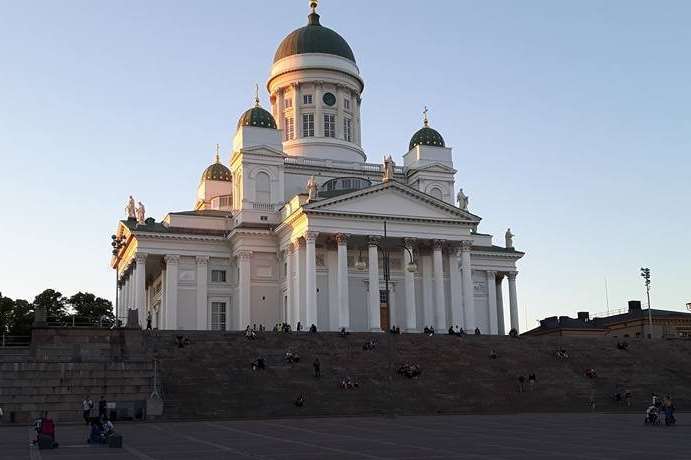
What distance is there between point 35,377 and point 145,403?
5.51m

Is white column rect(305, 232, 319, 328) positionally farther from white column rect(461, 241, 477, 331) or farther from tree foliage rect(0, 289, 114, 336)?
tree foliage rect(0, 289, 114, 336)

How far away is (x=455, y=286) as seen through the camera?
6988cm

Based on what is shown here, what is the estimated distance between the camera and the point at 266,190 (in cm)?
7456

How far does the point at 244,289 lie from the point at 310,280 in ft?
26.8

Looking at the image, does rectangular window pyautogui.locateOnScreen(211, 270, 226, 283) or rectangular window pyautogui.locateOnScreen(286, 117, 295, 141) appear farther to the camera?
rectangular window pyautogui.locateOnScreen(286, 117, 295, 141)

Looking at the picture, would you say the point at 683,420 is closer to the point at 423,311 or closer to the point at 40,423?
the point at 40,423

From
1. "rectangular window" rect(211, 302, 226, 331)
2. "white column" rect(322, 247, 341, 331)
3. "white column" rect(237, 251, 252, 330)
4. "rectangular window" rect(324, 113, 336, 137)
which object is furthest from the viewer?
"rectangular window" rect(324, 113, 336, 137)

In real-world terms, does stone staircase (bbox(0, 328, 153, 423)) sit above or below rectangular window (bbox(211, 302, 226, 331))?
below

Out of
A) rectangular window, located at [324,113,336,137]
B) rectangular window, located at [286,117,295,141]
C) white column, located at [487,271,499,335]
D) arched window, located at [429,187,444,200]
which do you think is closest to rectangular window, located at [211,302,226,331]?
rectangular window, located at [286,117,295,141]

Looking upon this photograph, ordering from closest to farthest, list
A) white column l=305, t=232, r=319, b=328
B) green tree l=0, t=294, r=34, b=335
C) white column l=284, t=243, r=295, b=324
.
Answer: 1. white column l=305, t=232, r=319, b=328
2. white column l=284, t=243, r=295, b=324
3. green tree l=0, t=294, r=34, b=335

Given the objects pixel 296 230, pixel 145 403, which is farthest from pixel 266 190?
pixel 145 403

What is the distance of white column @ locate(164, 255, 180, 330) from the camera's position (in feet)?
229

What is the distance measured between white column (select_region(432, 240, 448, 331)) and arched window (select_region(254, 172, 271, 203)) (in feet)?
48.8

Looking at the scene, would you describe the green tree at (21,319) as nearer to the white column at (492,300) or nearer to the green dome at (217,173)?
the green dome at (217,173)
